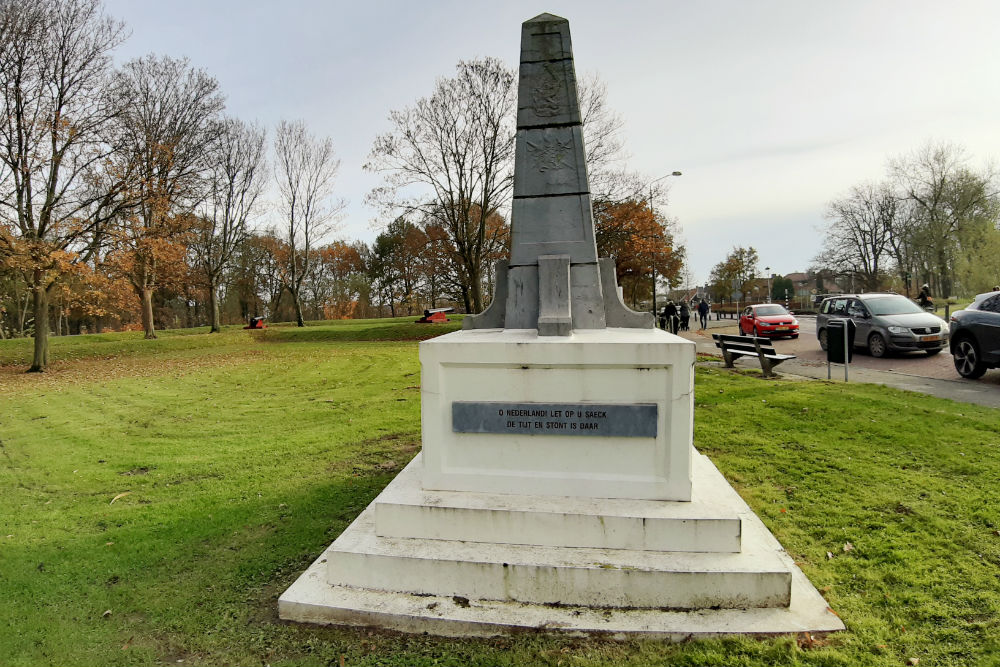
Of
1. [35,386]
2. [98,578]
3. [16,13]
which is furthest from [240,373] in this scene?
[16,13]

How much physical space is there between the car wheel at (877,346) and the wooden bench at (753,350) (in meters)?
3.95

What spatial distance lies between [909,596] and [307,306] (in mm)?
51353

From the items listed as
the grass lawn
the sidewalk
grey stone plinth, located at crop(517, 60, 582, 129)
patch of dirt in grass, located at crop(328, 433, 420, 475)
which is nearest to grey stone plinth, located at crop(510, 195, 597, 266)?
grey stone plinth, located at crop(517, 60, 582, 129)

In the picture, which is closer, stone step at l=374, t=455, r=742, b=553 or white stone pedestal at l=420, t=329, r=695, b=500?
stone step at l=374, t=455, r=742, b=553

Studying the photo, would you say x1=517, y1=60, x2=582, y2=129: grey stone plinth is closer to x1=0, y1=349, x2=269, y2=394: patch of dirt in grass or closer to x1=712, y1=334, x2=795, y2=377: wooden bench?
x1=712, y1=334, x2=795, y2=377: wooden bench

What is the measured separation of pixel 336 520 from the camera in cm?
434

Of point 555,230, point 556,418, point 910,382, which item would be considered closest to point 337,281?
point 910,382

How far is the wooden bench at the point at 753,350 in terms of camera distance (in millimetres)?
9922

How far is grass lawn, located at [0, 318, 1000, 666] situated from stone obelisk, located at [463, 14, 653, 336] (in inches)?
90.0

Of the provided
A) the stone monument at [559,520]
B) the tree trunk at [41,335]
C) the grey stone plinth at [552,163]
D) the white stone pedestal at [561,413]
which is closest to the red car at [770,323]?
the grey stone plinth at [552,163]

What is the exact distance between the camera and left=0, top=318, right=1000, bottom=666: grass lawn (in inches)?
107

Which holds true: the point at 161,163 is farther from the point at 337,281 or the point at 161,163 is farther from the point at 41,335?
the point at 337,281

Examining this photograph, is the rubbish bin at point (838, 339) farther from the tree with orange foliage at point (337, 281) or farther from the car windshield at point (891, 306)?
the tree with orange foliage at point (337, 281)

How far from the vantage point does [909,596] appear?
9.87 feet
